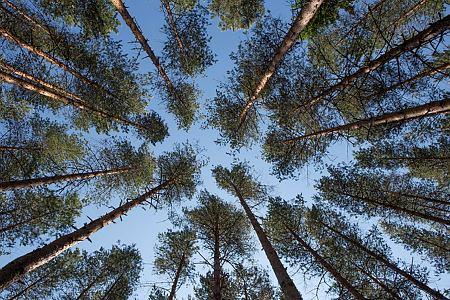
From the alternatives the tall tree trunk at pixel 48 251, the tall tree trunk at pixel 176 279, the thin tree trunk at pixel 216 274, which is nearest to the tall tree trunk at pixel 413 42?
the tall tree trunk at pixel 48 251

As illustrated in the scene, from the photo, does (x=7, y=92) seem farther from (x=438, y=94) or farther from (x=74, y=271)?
(x=438, y=94)

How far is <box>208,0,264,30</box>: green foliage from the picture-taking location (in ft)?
36.7

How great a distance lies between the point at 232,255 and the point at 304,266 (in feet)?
10.7

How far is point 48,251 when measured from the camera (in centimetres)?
557

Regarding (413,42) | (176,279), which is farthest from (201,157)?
(413,42)

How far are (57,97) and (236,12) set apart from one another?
276 inches

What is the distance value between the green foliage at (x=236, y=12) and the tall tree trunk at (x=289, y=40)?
3.20m

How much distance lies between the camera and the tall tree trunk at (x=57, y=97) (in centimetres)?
748

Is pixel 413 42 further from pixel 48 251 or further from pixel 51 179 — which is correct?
pixel 51 179

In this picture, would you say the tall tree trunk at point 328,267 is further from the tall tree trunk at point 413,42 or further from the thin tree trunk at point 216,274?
the tall tree trunk at point 413,42

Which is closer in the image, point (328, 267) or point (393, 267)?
point (328, 267)

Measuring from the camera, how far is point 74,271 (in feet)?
35.3

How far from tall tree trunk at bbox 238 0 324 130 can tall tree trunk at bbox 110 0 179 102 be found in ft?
11.7

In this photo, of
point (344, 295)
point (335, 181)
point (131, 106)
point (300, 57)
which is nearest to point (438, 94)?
point (300, 57)
